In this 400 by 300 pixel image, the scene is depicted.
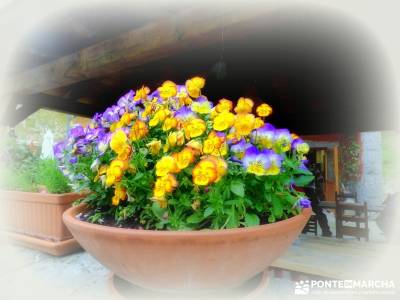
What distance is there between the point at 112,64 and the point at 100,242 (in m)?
1.39

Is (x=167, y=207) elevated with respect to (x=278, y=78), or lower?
lower

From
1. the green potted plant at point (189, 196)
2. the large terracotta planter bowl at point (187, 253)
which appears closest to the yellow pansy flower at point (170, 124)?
the green potted plant at point (189, 196)

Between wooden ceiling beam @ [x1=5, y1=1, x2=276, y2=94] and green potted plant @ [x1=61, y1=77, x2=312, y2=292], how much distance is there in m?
0.74

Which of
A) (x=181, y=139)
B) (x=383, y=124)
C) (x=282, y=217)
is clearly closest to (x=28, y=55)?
(x=181, y=139)

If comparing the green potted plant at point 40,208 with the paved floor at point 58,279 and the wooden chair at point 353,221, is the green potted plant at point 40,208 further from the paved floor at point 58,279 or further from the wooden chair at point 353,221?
the wooden chair at point 353,221

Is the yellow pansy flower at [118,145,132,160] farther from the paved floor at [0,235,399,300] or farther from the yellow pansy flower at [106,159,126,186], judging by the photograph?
the paved floor at [0,235,399,300]

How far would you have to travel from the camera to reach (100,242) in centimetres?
44

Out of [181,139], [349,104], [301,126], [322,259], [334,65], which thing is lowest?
[322,259]

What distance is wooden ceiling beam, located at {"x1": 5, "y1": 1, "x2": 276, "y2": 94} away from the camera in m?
1.20

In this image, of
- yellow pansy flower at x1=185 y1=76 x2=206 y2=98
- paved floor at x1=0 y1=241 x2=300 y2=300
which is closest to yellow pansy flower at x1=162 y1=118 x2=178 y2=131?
yellow pansy flower at x1=185 y1=76 x2=206 y2=98

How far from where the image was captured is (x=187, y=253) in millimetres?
393

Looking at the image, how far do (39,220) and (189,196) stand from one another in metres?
1.07

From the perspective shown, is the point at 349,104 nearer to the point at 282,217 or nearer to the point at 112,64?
the point at 112,64

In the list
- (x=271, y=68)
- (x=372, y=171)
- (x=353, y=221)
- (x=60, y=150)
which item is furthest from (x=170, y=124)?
(x=372, y=171)
